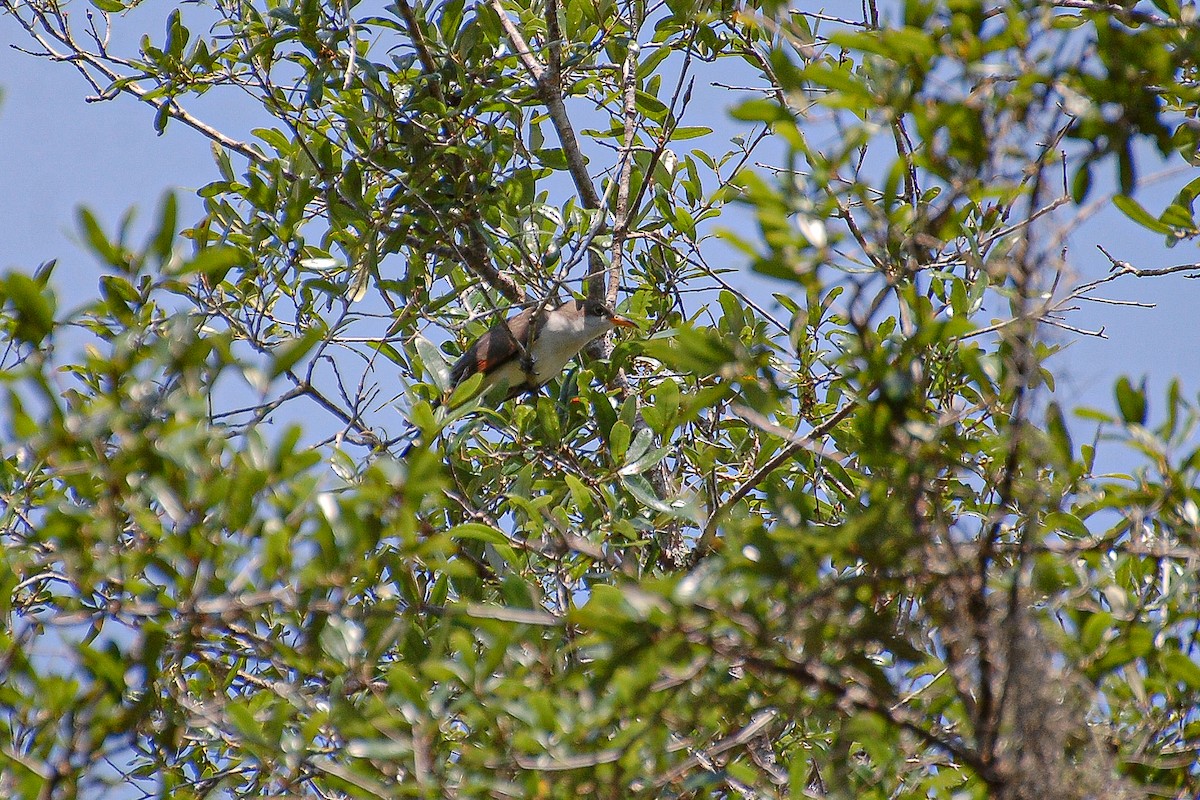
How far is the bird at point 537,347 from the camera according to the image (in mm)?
5191

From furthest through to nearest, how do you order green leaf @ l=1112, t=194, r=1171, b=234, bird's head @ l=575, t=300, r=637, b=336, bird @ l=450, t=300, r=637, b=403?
bird @ l=450, t=300, r=637, b=403 → bird's head @ l=575, t=300, r=637, b=336 → green leaf @ l=1112, t=194, r=1171, b=234

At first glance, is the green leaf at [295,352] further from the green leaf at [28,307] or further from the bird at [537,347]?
the bird at [537,347]

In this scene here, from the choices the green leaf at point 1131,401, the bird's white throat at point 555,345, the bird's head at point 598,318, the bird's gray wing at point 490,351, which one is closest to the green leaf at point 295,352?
the green leaf at point 1131,401

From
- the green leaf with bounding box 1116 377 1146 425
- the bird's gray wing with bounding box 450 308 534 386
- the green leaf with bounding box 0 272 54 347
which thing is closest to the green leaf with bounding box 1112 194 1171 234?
the green leaf with bounding box 1116 377 1146 425

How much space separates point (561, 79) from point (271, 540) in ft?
9.55

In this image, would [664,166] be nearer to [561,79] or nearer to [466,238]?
[561,79]

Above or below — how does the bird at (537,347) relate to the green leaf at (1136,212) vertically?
above

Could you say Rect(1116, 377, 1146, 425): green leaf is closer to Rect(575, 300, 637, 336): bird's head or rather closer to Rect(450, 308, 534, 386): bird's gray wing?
Rect(575, 300, 637, 336): bird's head

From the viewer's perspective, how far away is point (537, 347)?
228 inches

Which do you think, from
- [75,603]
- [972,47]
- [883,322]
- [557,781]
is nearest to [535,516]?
[557,781]

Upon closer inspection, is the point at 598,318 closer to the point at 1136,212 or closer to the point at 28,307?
the point at 1136,212

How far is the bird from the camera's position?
519cm

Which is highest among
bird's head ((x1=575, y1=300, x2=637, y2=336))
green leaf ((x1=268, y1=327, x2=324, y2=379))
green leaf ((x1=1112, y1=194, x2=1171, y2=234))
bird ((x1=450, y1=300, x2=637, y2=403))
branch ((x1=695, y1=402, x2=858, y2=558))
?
bird ((x1=450, y1=300, x2=637, y2=403))

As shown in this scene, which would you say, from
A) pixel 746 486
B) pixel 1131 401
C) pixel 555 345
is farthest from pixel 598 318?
pixel 1131 401
